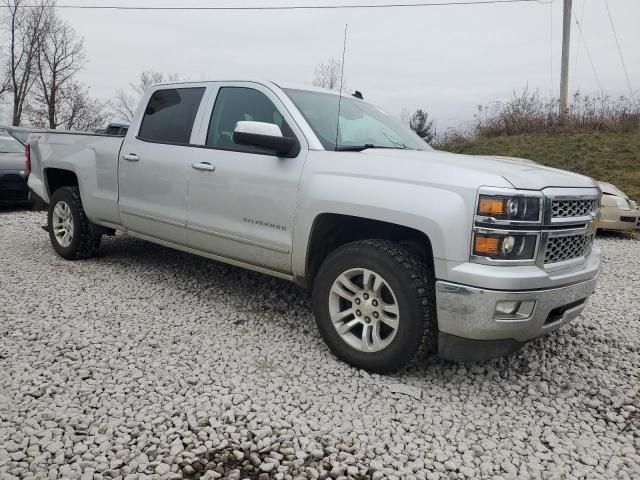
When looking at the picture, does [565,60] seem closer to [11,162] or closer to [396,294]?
[11,162]

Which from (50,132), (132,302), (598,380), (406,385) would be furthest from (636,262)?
(50,132)

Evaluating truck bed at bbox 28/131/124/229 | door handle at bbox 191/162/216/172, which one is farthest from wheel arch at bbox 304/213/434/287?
truck bed at bbox 28/131/124/229

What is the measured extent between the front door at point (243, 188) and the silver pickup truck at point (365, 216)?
12mm

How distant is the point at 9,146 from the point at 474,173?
34.7ft

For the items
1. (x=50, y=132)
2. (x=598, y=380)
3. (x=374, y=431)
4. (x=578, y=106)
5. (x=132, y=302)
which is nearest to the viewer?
(x=374, y=431)

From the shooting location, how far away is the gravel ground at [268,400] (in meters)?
2.30

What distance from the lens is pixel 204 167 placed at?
388 cm

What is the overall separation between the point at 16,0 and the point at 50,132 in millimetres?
35557

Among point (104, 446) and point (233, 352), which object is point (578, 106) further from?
point (104, 446)

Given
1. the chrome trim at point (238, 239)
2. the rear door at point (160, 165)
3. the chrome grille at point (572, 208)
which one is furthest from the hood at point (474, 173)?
the rear door at point (160, 165)

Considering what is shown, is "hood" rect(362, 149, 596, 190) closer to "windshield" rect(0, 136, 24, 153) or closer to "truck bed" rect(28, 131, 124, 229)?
"truck bed" rect(28, 131, 124, 229)

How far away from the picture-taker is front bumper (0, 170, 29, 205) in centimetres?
914

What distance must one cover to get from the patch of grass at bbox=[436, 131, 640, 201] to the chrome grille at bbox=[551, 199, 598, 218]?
992cm

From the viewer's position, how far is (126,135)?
4738mm
